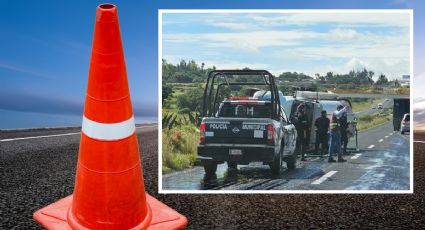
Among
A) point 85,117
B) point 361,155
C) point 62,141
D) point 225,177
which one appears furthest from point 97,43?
point 62,141

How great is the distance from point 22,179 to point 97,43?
419 centimetres

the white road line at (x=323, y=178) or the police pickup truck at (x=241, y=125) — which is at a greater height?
the police pickup truck at (x=241, y=125)

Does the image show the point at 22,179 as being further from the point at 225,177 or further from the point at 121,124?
the point at 121,124

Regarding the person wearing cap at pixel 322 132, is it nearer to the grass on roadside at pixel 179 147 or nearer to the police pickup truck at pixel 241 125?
the police pickup truck at pixel 241 125

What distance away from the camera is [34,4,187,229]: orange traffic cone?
4.34 meters

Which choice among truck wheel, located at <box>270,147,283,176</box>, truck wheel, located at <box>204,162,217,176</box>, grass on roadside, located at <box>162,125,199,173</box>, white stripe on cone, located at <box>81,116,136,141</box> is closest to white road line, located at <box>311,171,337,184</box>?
truck wheel, located at <box>270,147,283,176</box>

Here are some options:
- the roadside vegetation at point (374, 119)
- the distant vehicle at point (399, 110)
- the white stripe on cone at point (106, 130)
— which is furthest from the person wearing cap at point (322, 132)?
the white stripe on cone at point (106, 130)

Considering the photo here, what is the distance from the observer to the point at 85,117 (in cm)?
449

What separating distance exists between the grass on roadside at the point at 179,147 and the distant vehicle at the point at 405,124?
2.50m

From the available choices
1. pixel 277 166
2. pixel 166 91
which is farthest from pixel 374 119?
pixel 166 91

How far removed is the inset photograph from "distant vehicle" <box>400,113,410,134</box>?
0.02 m

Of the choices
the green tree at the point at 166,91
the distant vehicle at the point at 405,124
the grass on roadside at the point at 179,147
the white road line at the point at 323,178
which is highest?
the green tree at the point at 166,91

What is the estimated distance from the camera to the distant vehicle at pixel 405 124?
6.53 meters

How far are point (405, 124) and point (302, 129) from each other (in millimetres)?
1239
